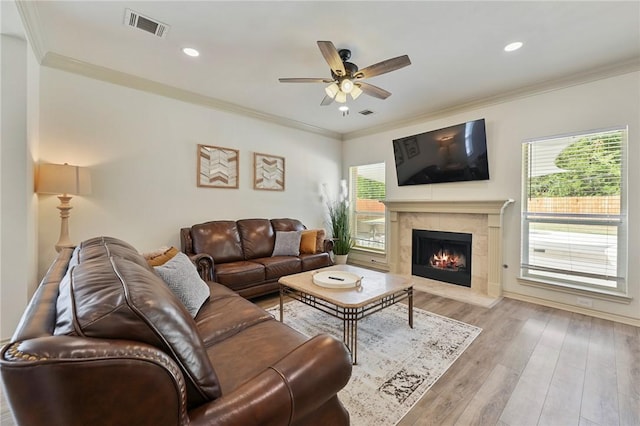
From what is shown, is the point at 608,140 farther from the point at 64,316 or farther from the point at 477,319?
the point at 64,316

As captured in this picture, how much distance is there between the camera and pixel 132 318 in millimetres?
739

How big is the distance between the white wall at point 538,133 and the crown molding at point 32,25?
4408 mm

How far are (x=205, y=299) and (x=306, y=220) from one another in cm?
320

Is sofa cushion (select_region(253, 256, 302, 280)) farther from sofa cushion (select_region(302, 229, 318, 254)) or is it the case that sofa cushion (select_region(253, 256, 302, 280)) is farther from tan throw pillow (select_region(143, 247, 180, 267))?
tan throw pillow (select_region(143, 247, 180, 267))

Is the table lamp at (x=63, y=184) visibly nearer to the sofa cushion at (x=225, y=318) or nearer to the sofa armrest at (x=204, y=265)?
the sofa armrest at (x=204, y=265)

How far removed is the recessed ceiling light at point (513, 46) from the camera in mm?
2459

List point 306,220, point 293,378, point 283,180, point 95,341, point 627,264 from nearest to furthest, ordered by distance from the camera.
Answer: point 95,341 < point 293,378 < point 627,264 < point 283,180 < point 306,220

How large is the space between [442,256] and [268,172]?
10.1 ft

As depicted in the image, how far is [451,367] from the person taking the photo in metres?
2.01

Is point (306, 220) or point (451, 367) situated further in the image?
point (306, 220)

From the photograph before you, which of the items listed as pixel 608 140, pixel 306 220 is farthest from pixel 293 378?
pixel 306 220

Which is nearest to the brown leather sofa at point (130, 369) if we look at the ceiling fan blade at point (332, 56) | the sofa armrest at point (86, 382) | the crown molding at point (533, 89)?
the sofa armrest at point (86, 382)

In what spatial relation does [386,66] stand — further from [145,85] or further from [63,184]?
[63,184]

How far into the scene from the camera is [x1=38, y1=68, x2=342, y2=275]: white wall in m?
2.86
